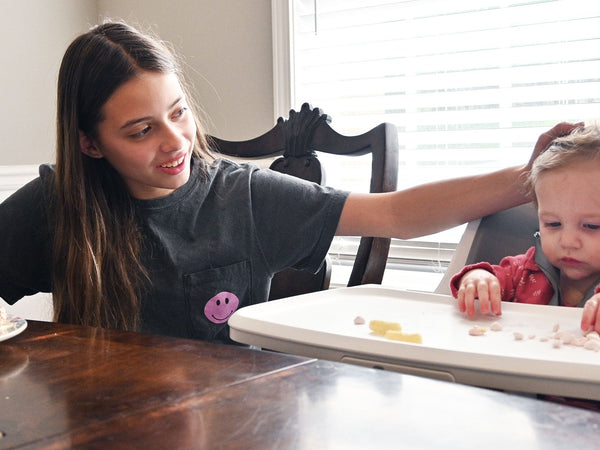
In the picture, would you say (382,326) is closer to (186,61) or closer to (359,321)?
(359,321)

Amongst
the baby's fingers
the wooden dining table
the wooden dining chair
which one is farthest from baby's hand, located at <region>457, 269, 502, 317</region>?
the wooden dining chair

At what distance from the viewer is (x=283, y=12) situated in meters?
2.22

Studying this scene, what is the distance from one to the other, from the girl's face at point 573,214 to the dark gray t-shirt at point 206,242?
397mm

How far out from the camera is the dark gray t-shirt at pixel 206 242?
1.27 m

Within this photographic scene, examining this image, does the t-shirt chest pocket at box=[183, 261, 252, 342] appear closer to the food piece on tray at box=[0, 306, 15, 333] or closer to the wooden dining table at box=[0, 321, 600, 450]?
the food piece on tray at box=[0, 306, 15, 333]

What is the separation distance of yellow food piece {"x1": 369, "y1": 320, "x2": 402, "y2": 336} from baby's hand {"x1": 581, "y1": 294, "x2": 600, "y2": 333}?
0.22 m

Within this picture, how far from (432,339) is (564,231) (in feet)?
1.31

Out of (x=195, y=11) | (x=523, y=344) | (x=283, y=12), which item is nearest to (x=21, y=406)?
(x=523, y=344)

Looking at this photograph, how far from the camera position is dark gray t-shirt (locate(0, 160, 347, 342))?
1.27 meters

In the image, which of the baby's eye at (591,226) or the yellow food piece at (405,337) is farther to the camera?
the baby's eye at (591,226)

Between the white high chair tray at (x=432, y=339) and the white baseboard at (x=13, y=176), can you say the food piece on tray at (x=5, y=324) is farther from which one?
the white baseboard at (x=13, y=176)

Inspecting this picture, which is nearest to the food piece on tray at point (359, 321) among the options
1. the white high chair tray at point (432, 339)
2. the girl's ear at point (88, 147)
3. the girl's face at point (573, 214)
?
the white high chair tray at point (432, 339)

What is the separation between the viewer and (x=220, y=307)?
129 centimetres

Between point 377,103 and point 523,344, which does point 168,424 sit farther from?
point 377,103
